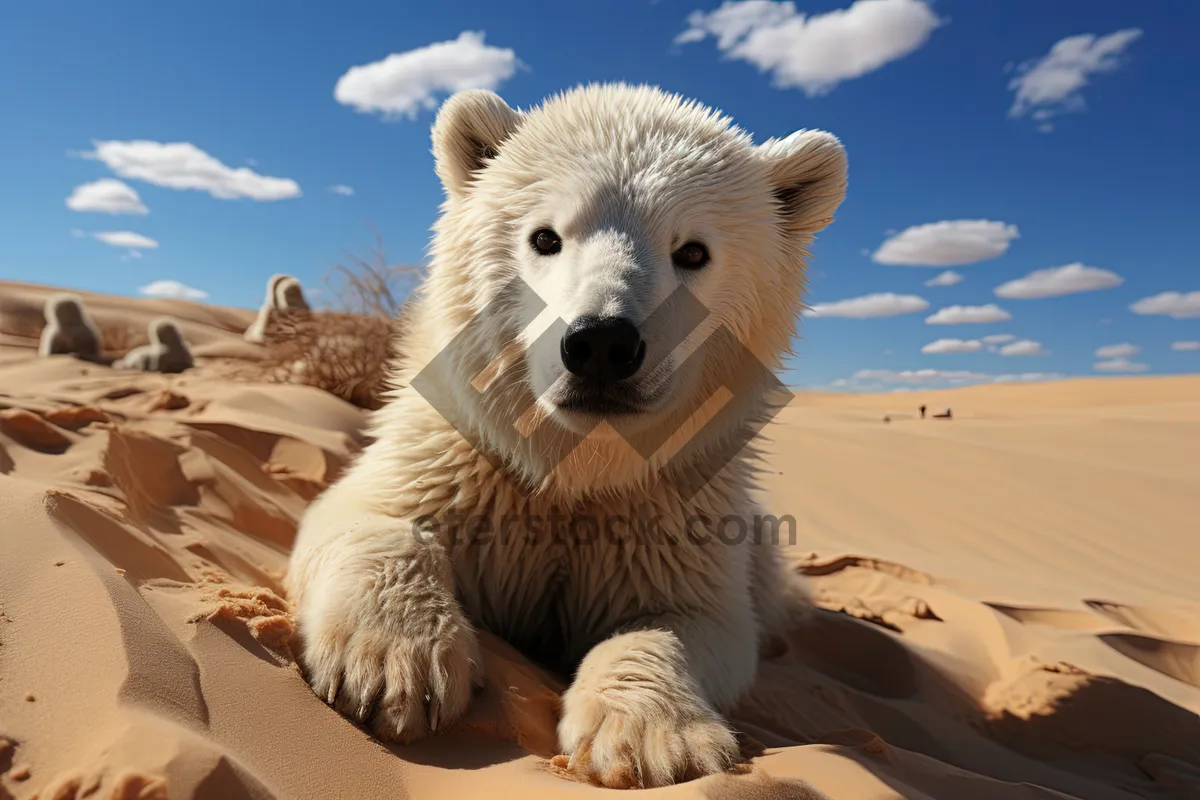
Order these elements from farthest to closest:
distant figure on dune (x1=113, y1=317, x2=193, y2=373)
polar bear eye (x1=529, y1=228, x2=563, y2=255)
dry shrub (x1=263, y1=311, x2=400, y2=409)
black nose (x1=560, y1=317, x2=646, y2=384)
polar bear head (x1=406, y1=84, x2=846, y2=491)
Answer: distant figure on dune (x1=113, y1=317, x2=193, y2=373) < dry shrub (x1=263, y1=311, x2=400, y2=409) < polar bear eye (x1=529, y1=228, x2=563, y2=255) < polar bear head (x1=406, y1=84, x2=846, y2=491) < black nose (x1=560, y1=317, x2=646, y2=384)

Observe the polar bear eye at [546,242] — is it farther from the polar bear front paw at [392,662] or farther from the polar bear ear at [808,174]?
the polar bear front paw at [392,662]

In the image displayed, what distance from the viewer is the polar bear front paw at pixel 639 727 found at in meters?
1.61

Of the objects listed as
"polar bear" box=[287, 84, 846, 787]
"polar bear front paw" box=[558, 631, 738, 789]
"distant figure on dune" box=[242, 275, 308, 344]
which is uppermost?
"distant figure on dune" box=[242, 275, 308, 344]

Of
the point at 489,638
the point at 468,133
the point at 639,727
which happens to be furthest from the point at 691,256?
the point at 639,727

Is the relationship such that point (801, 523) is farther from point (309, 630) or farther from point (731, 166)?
point (309, 630)

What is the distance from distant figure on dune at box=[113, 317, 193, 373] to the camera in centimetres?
724

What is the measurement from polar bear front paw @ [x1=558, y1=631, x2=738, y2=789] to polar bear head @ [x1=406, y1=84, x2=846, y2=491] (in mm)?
718

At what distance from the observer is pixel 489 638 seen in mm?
2271

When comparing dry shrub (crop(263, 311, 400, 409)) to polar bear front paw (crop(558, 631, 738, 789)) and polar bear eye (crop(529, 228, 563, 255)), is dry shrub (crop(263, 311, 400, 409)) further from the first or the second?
polar bear front paw (crop(558, 631, 738, 789))

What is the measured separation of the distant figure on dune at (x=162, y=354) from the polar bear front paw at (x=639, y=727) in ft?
22.7

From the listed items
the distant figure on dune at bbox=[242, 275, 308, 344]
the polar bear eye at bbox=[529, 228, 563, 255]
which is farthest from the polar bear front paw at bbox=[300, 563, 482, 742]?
the distant figure on dune at bbox=[242, 275, 308, 344]

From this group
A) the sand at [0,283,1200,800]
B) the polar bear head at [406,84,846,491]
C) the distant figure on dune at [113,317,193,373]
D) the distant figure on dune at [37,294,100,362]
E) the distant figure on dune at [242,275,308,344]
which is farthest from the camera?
the distant figure on dune at [242,275,308,344]

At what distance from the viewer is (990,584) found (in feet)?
18.8

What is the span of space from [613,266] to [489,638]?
1.21m
